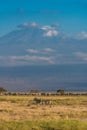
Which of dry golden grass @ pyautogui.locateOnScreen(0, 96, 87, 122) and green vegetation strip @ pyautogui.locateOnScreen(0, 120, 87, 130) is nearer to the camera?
green vegetation strip @ pyautogui.locateOnScreen(0, 120, 87, 130)

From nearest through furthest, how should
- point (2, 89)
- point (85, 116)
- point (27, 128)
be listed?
point (27, 128), point (85, 116), point (2, 89)

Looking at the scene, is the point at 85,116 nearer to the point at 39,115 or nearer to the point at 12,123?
the point at 39,115

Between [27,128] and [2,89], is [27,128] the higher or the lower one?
the lower one

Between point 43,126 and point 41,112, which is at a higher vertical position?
point 41,112

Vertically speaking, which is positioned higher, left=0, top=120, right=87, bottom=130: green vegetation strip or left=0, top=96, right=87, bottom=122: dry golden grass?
left=0, top=96, right=87, bottom=122: dry golden grass

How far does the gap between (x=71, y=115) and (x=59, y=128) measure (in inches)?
480

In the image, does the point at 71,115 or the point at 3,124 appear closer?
the point at 3,124

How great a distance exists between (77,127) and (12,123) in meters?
4.35

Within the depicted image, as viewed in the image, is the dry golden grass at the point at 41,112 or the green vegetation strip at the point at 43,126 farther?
the dry golden grass at the point at 41,112

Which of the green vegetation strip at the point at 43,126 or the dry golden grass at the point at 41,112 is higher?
the dry golden grass at the point at 41,112

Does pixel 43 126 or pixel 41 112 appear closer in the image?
pixel 43 126

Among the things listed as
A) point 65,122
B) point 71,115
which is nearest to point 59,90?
point 71,115

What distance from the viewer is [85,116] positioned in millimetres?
45500

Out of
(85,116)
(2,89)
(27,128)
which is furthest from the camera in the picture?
(2,89)
